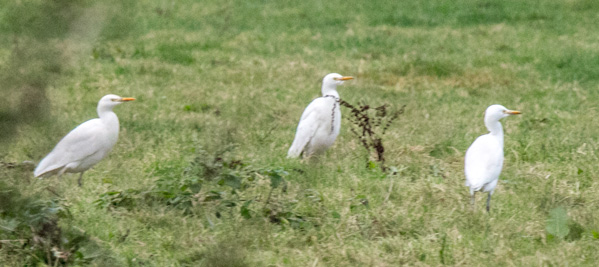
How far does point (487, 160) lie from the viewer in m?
4.64

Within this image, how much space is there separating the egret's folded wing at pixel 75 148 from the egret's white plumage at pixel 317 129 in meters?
1.49

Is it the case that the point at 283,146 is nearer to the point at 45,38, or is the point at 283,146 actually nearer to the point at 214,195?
the point at 214,195

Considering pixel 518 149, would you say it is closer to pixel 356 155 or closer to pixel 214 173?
pixel 356 155

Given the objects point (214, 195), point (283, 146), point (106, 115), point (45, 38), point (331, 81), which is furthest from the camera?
point (283, 146)

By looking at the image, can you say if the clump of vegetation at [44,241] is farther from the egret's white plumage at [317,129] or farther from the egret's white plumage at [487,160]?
the egret's white plumage at [317,129]

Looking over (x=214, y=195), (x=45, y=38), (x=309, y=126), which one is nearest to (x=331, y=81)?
(x=309, y=126)

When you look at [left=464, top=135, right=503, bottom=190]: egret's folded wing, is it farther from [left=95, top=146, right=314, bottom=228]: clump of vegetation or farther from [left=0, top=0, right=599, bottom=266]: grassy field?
[left=95, top=146, right=314, bottom=228]: clump of vegetation

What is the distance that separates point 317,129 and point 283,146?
608mm

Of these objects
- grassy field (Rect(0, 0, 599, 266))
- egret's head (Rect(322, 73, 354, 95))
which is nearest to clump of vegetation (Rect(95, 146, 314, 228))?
grassy field (Rect(0, 0, 599, 266))

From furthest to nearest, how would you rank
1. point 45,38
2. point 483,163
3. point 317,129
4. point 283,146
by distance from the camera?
point 283,146
point 317,129
point 483,163
point 45,38

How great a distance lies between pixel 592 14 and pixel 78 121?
10369 mm

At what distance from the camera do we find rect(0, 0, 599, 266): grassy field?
1.30m

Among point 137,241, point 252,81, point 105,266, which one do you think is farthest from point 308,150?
point 105,266

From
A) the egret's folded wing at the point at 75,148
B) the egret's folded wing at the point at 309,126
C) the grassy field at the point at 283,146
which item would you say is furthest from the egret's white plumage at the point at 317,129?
the egret's folded wing at the point at 75,148
